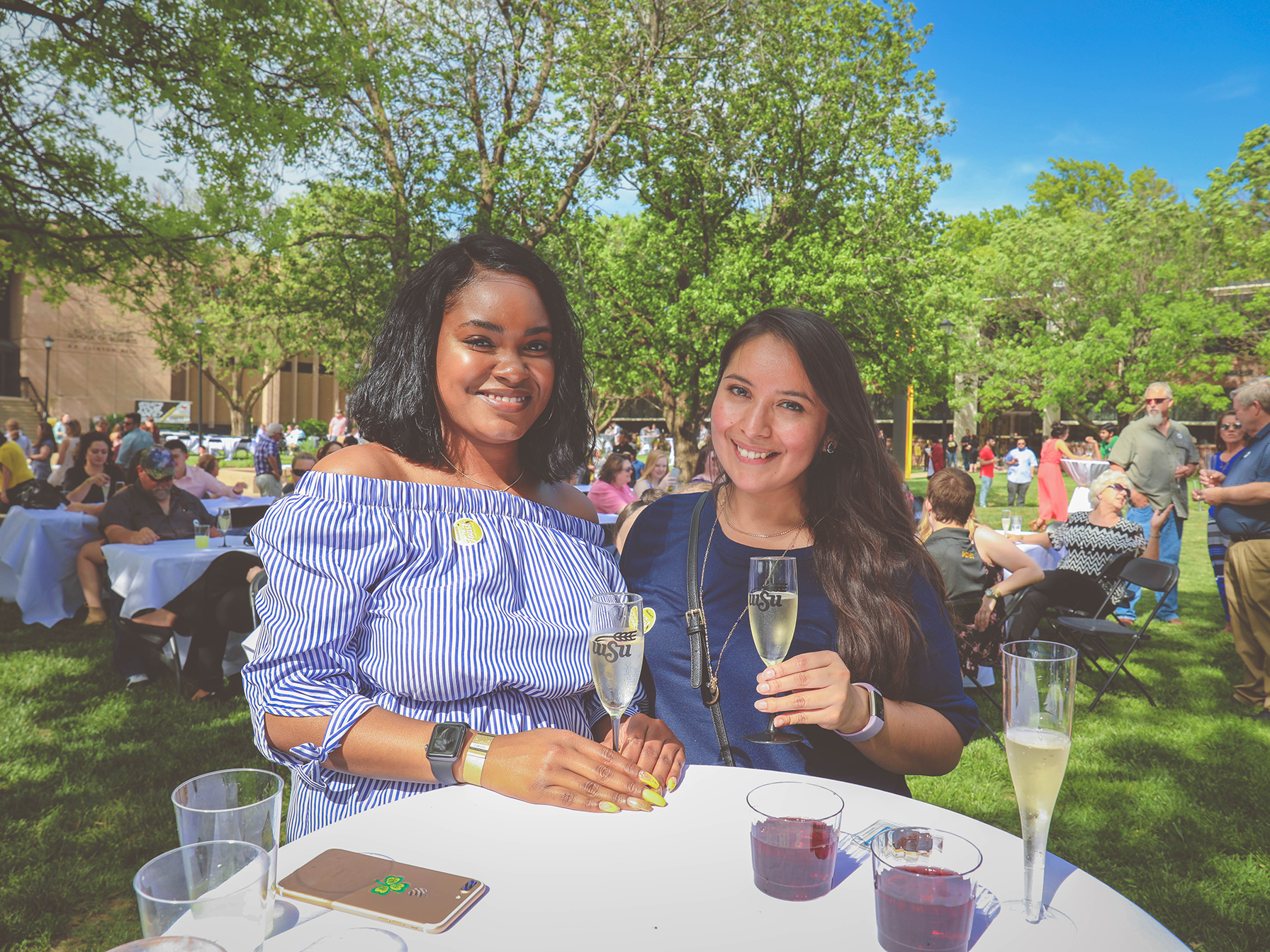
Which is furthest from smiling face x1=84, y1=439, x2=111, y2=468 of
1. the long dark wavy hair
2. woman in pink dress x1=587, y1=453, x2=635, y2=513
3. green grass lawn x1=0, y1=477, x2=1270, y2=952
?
the long dark wavy hair

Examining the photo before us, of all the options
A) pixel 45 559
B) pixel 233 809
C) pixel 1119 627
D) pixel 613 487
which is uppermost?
pixel 233 809

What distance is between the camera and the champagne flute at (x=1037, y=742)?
44.8 inches

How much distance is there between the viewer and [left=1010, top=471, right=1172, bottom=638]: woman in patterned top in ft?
21.1

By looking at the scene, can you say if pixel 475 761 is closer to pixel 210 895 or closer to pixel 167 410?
pixel 210 895

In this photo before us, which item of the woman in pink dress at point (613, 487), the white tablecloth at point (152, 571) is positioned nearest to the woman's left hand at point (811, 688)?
the white tablecloth at point (152, 571)

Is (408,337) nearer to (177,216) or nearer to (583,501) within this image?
(583,501)

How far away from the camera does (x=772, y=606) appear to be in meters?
1.76

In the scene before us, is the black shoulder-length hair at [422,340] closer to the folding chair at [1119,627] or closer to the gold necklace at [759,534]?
the gold necklace at [759,534]

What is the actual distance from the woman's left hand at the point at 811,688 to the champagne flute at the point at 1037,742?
17.3 inches

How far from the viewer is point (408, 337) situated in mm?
2109

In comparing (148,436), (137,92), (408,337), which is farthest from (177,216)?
(408,337)

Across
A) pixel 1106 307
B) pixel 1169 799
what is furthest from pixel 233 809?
pixel 1106 307

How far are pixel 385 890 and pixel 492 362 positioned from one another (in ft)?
3.96

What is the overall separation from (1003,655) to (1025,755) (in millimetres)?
142
